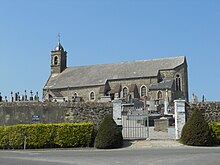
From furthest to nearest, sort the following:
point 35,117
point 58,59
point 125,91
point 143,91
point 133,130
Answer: point 58,59, point 125,91, point 143,91, point 133,130, point 35,117

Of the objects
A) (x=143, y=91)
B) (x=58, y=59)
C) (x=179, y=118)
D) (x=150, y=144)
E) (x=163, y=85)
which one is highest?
(x=58, y=59)

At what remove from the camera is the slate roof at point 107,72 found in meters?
55.2

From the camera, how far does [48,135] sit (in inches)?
623

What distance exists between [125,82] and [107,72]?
5101 millimetres

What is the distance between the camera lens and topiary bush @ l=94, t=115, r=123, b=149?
15.0 metres

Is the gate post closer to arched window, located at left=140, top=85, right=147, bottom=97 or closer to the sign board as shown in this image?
the sign board

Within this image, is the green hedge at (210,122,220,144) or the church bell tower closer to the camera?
the green hedge at (210,122,220,144)

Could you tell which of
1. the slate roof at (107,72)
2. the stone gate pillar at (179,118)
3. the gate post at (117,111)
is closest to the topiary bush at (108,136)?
the gate post at (117,111)

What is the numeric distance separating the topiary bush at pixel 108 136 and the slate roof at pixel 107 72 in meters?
38.8

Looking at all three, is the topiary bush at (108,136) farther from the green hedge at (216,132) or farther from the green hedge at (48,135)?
the green hedge at (216,132)

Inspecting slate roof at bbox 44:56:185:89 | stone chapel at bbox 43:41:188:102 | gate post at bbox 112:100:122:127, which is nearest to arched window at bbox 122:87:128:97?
stone chapel at bbox 43:41:188:102

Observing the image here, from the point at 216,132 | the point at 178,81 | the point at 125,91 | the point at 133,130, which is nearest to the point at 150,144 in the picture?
the point at 216,132

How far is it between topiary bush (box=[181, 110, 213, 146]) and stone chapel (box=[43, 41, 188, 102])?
34.2m

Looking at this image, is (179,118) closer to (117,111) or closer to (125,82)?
(117,111)
